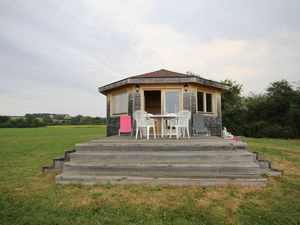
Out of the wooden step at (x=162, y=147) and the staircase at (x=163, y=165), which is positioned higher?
the wooden step at (x=162, y=147)

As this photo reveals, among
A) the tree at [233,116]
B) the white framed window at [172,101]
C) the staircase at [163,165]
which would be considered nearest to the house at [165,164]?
the staircase at [163,165]

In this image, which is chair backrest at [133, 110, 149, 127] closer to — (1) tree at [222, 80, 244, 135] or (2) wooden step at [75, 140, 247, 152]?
(2) wooden step at [75, 140, 247, 152]

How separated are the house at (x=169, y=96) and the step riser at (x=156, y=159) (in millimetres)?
3693

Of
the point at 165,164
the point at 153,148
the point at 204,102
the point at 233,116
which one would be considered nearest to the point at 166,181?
the point at 165,164

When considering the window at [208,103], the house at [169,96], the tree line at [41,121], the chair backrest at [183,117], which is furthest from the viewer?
the tree line at [41,121]

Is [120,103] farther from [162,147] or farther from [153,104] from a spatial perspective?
[162,147]

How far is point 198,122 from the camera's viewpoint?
25.3 ft

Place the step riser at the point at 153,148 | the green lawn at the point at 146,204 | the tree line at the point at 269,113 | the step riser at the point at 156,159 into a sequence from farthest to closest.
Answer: the tree line at the point at 269,113, the step riser at the point at 153,148, the step riser at the point at 156,159, the green lawn at the point at 146,204

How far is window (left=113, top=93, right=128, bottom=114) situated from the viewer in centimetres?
829

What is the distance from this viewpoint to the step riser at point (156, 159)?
403 cm

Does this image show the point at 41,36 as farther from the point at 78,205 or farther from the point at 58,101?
the point at 58,101

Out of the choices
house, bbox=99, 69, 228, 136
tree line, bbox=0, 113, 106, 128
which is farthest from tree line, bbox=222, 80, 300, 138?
tree line, bbox=0, 113, 106, 128

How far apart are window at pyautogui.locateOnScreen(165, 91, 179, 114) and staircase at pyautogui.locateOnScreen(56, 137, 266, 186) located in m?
3.56

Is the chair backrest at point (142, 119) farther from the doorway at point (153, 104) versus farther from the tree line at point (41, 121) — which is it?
the tree line at point (41, 121)
